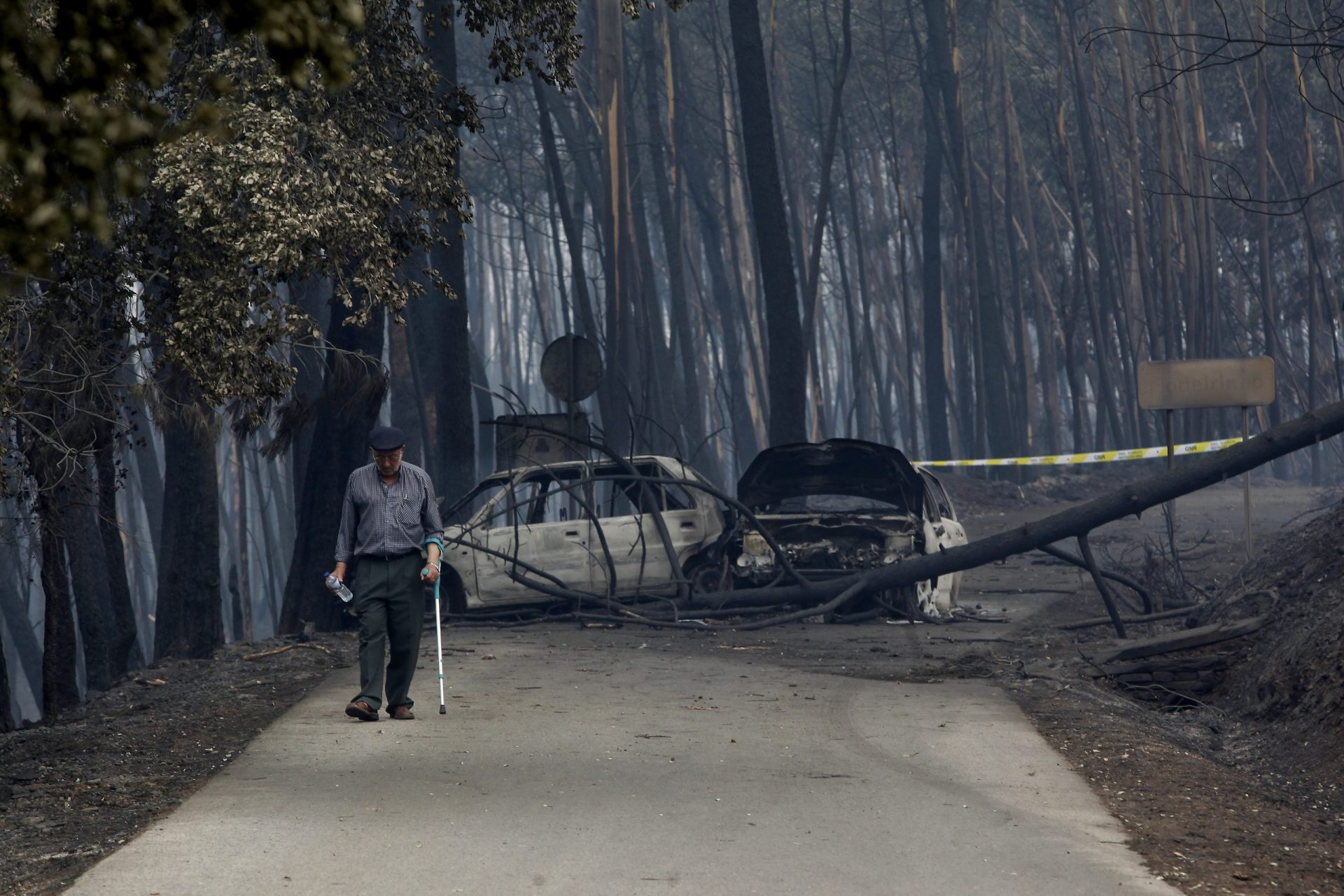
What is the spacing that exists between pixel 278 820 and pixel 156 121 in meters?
3.82

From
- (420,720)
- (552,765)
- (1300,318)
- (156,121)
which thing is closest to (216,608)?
(420,720)

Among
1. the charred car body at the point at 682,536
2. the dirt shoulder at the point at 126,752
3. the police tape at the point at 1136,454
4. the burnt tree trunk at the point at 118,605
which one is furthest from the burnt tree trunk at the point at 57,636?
the police tape at the point at 1136,454

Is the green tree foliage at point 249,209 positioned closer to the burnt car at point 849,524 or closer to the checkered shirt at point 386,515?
the checkered shirt at point 386,515

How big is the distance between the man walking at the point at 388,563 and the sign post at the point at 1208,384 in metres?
8.13

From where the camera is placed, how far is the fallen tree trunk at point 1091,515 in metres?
13.7

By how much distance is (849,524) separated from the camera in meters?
16.2

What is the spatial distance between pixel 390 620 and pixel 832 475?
27.7ft

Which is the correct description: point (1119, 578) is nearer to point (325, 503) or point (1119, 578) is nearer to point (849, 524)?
point (849, 524)

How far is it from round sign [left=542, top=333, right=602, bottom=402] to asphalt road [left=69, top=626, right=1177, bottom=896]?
729 centimetres

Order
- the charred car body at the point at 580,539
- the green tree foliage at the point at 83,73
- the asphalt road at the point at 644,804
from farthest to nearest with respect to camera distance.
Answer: the charred car body at the point at 580,539
the asphalt road at the point at 644,804
the green tree foliage at the point at 83,73

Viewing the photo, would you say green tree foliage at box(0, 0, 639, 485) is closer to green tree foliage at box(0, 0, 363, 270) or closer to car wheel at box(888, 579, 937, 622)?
green tree foliage at box(0, 0, 363, 270)

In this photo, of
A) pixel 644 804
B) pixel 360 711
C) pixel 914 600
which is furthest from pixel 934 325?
pixel 644 804

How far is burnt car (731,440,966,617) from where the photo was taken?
16.1 metres

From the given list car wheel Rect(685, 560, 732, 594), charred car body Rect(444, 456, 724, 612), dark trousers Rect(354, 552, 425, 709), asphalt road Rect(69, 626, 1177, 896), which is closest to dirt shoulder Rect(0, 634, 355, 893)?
asphalt road Rect(69, 626, 1177, 896)
